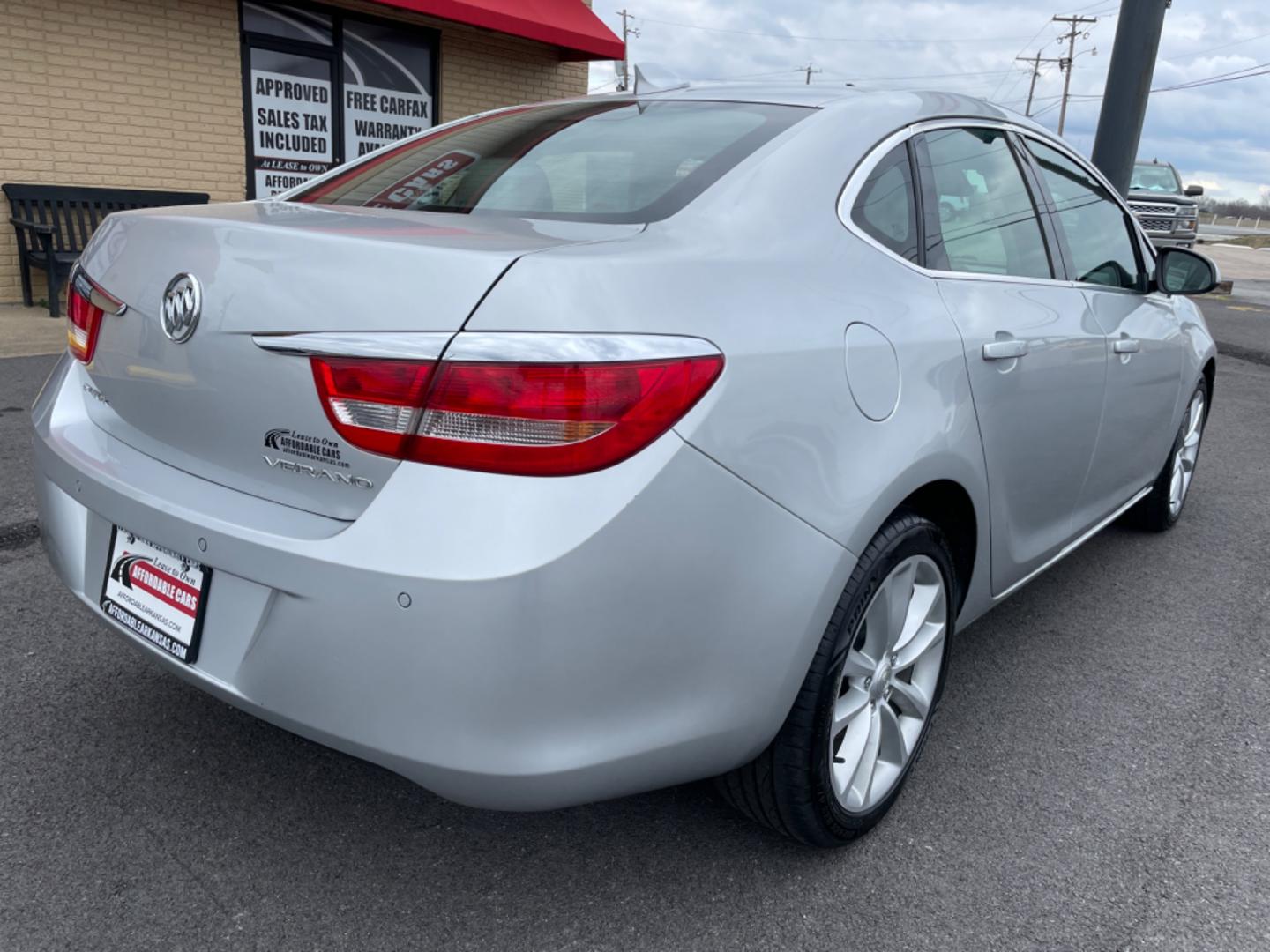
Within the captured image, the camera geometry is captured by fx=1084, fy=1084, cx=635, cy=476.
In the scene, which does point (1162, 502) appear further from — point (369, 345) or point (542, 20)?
point (542, 20)

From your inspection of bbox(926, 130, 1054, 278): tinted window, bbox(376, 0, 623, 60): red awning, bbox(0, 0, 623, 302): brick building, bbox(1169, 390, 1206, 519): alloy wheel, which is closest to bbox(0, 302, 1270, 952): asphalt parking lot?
bbox(926, 130, 1054, 278): tinted window

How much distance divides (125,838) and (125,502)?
0.71 metres

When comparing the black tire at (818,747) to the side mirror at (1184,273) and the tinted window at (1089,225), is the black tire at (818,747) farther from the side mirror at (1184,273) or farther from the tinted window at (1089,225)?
the side mirror at (1184,273)

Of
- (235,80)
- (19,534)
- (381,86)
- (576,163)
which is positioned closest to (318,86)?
(381,86)

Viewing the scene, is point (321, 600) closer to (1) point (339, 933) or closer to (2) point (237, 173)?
(1) point (339, 933)

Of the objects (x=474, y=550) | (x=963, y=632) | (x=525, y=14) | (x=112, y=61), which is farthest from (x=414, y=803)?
(x=525, y=14)

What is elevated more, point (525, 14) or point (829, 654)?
point (525, 14)

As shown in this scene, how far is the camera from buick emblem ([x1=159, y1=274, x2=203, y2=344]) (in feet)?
6.15

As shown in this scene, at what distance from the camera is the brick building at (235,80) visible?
844 cm

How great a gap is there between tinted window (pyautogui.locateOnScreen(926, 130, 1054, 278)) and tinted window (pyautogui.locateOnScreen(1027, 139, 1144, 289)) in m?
0.22

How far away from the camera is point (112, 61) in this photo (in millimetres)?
8742

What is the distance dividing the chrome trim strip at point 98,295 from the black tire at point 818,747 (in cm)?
147

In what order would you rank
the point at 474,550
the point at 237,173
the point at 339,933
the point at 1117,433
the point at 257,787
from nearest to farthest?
the point at 474,550
the point at 339,933
the point at 257,787
the point at 1117,433
the point at 237,173

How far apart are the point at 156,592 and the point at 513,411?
0.84 m
